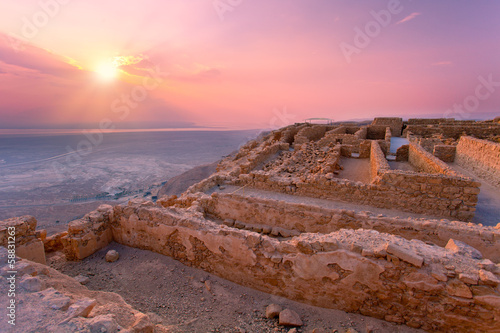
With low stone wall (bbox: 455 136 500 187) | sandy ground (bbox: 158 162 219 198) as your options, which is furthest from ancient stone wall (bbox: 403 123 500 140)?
sandy ground (bbox: 158 162 219 198)

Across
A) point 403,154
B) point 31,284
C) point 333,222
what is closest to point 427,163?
point 403,154

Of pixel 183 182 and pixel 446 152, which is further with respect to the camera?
pixel 183 182

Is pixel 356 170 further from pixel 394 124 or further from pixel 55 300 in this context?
pixel 394 124

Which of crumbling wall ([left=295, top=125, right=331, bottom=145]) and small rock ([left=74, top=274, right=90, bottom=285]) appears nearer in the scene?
small rock ([left=74, top=274, right=90, bottom=285])

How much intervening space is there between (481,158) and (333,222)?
10.1 meters

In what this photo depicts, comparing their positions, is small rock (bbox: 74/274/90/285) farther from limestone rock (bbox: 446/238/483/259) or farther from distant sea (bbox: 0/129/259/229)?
distant sea (bbox: 0/129/259/229)

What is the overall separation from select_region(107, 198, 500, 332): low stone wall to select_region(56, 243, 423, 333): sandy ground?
0.16 metres

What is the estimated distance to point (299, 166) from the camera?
37.4ft

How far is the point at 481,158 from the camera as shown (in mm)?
10352

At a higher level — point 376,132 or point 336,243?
point 376,132

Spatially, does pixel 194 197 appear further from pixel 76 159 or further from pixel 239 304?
pixel 76 159

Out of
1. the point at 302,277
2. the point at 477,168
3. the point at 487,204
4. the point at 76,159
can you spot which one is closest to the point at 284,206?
the point at 302,277

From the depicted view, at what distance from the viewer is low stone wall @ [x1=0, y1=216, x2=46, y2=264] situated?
423cm

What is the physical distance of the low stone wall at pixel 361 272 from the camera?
301cm
